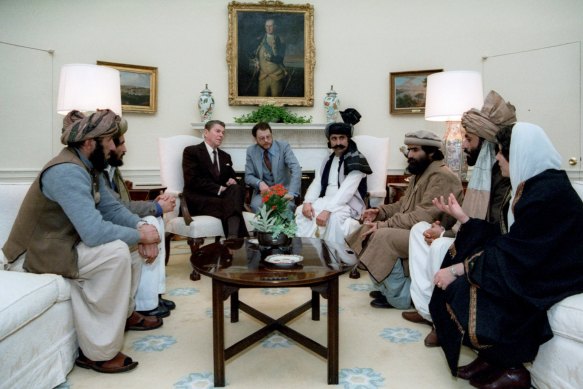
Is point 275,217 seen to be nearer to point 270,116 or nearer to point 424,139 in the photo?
point 424,139

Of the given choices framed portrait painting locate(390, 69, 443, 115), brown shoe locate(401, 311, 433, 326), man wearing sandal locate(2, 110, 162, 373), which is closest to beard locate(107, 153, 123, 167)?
man wearing sandal locate(2, 110, 162, 373)

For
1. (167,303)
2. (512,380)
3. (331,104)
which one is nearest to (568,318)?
(512,380)

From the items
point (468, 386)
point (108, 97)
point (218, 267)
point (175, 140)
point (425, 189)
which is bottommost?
point (468, 386)

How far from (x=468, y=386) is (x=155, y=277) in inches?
82.1

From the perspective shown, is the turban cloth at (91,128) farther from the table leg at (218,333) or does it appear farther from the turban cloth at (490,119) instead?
the turban cloth at (490,119)

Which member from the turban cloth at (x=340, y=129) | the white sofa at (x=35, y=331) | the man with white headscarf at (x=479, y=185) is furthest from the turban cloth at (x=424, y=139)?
the white sofa at (x=35, y=331)

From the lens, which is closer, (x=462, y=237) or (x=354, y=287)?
(x=462, y=237)

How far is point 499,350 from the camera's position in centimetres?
211

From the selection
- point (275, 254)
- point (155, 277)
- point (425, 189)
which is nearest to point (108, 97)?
point (155, 277)

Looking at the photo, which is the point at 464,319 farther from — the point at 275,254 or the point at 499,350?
the point at 275,254

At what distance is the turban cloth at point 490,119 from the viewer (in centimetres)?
284

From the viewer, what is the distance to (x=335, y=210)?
452 centimetres

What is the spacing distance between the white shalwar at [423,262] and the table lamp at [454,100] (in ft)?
6.21

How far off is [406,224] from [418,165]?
498 mm
